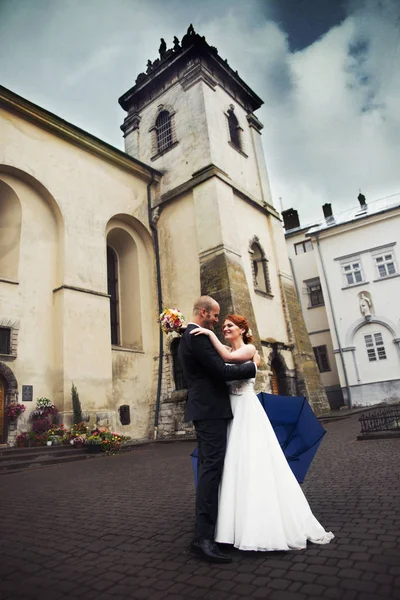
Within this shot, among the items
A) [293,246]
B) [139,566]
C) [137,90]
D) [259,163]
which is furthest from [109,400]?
[293,246]

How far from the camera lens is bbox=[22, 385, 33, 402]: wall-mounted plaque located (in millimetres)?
13205

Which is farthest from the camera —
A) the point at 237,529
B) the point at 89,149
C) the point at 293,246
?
the point at 293,246

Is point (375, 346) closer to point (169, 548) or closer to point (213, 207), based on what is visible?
point (213, 207)

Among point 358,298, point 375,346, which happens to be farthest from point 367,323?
point 358,298

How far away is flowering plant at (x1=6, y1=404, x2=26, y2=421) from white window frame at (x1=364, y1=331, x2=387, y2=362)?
1988 cm

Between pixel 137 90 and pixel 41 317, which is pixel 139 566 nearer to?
pixel 41 317

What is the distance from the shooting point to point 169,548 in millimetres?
3461

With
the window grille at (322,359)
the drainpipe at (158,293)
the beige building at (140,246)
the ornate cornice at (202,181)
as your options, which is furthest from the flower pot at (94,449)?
the window grille at (322,359)

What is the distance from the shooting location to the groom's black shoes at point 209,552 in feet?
9.93

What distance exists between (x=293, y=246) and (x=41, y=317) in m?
22.0

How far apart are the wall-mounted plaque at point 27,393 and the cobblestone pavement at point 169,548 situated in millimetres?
6959

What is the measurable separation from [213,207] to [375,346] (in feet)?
45.8

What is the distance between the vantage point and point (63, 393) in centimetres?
1359

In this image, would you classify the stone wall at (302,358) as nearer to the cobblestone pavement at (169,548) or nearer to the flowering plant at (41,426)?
the flowering plant at (41,426)
